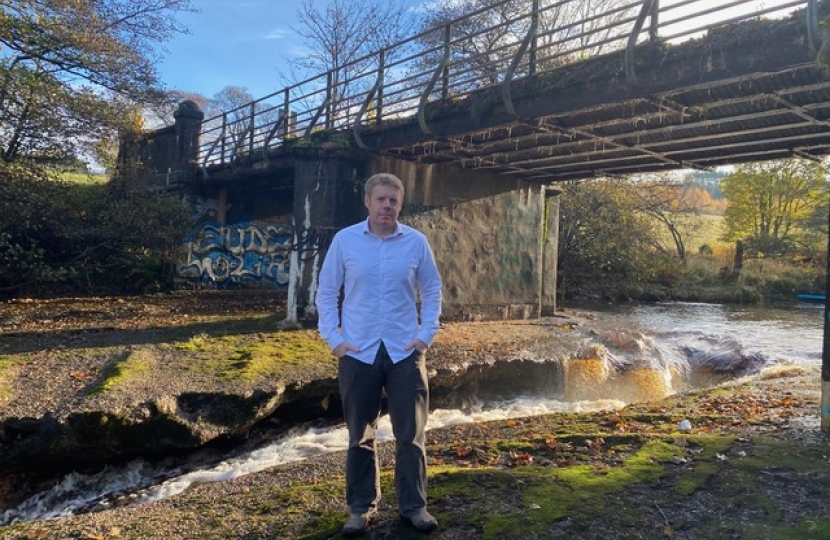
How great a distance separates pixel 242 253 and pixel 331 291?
50.0ft

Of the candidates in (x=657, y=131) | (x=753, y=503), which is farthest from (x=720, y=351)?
(x=753, y=503)

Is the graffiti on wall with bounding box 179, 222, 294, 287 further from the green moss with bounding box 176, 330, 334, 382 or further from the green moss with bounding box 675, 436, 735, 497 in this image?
the green moss with bounding box 675, 436, 735, 497

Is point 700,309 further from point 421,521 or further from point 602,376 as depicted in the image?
point 421,521

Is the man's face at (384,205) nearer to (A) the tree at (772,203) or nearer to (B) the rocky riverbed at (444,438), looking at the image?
(B) the rocky riverbed at (444,438)

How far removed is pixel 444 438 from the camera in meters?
6.03

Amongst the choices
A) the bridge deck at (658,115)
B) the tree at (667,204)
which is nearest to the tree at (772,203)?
the tree at (667,204)

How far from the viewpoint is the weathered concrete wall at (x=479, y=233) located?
1350cm

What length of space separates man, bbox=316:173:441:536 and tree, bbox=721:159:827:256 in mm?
33574

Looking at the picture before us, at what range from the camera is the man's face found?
10.5ft

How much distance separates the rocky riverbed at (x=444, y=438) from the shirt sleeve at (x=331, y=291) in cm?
114

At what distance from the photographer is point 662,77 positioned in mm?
7762

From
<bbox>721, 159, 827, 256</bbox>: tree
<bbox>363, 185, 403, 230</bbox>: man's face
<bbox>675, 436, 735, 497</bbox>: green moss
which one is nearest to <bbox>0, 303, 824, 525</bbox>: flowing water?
<bbox>675, 436, 735, 497</bbox>: green moss

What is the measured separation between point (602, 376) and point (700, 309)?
559 inches

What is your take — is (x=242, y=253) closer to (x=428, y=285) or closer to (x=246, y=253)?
(x=246, y=253)
